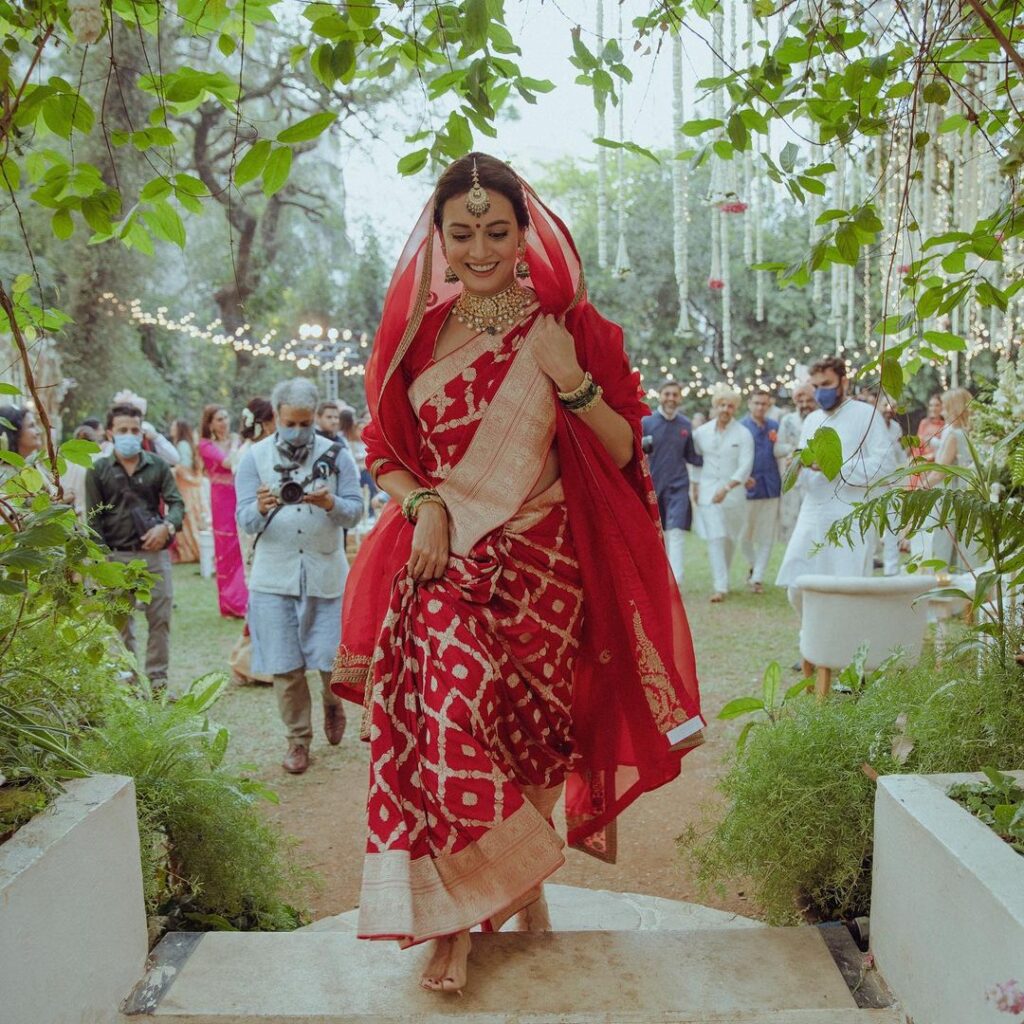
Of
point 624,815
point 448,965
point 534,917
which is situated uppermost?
point 448,965

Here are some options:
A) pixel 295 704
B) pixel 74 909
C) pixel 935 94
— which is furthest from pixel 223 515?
pixel 935 94

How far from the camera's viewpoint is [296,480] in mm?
5430

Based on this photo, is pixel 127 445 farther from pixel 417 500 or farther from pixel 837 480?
pixel 837 480

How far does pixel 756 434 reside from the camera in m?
10.9

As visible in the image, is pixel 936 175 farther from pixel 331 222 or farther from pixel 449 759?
pixel 331 222

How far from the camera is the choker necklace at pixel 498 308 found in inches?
112

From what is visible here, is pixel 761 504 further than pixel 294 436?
Yes

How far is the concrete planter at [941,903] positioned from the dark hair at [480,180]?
5.81 feet

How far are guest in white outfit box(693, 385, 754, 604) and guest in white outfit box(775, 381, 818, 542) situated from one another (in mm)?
462

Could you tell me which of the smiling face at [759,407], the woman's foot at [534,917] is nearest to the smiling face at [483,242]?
the woman's foot at [534,917]

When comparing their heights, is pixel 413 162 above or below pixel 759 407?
above

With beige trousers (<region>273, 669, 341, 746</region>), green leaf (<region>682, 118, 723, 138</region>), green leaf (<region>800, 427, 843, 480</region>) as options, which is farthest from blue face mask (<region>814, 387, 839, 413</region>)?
green leaf (<region>800, 427, 843, 480</region>)

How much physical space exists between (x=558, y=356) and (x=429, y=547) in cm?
60

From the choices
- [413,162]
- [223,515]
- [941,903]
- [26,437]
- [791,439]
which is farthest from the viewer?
[791,439]
